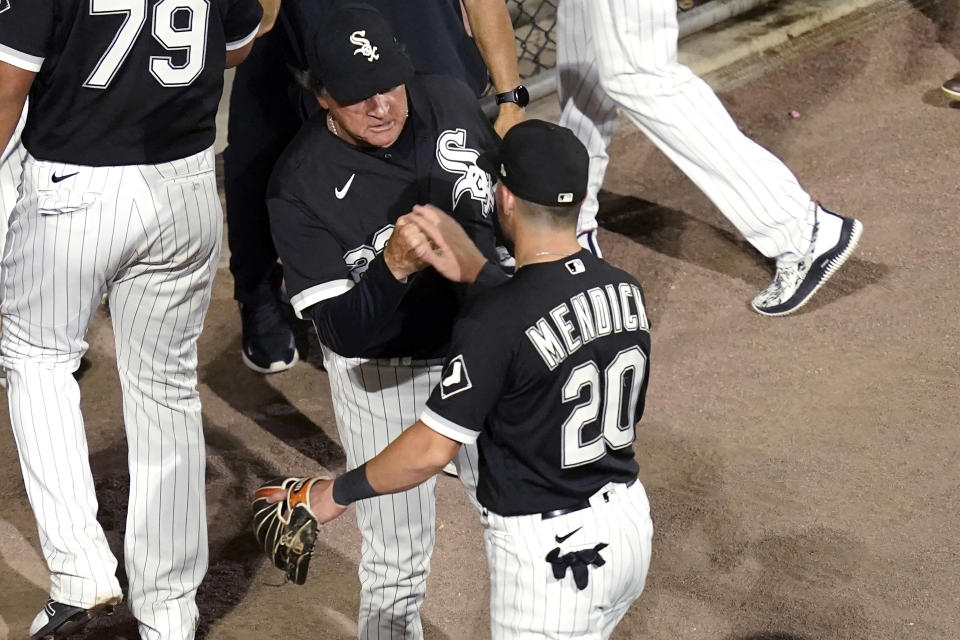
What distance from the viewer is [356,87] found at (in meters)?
2.58

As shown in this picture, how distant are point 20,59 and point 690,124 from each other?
2259mm

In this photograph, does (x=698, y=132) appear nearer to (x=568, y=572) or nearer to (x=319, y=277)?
(x=319, y=277)

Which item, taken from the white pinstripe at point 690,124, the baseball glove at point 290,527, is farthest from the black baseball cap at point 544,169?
the white pinstripe at point 690,124

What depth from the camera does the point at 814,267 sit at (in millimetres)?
4250

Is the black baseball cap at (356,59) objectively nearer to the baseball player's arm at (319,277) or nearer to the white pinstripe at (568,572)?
the baseball player's arm at (319,277)

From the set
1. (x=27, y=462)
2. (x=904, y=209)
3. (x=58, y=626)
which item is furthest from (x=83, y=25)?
(x=904, y=209)

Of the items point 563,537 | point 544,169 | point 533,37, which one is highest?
point 544,169

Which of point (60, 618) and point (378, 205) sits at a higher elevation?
point (378, 205)

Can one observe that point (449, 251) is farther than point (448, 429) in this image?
Yes

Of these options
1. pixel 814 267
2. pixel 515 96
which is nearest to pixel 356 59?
pixel 515 96

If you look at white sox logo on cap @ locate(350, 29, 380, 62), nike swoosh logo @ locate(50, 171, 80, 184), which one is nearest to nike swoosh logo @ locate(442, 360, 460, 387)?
white sox logo on cap @ locate(350, 29, 380, 62)

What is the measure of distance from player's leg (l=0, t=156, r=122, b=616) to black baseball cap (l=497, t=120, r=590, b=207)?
0.98 metres

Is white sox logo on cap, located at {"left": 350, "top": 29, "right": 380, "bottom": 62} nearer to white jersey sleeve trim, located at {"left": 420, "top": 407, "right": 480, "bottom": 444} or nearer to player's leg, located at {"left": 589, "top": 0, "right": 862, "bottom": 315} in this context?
white jersey sleeve trim, located at {"left": 420, "top": 407, "right": 480, "bottom": 444}

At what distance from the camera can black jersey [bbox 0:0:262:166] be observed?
253cm
